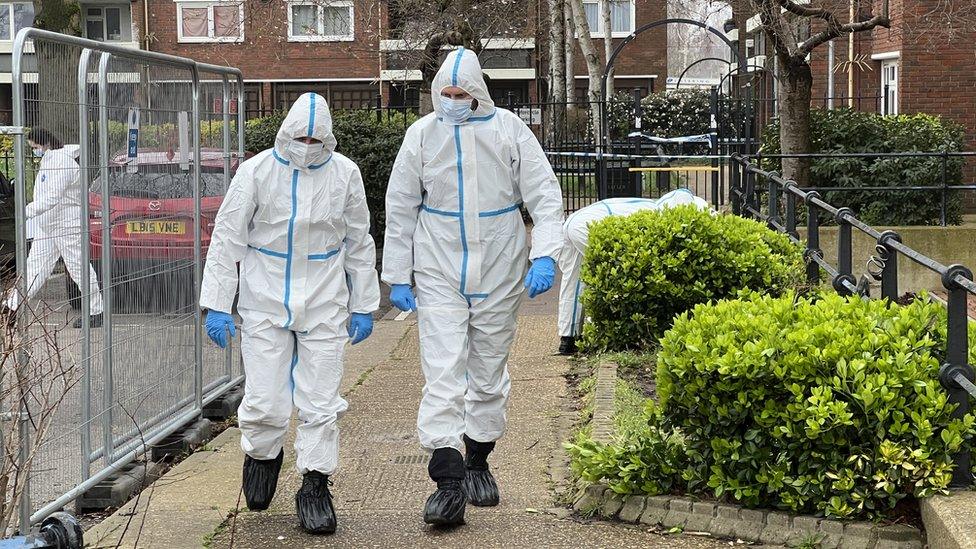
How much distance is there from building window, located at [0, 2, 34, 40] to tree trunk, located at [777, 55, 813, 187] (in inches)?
1499

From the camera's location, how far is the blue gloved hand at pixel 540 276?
5.68 m

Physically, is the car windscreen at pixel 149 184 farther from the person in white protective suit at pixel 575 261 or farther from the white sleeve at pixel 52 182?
the person in white protective suit at pixel 575 261

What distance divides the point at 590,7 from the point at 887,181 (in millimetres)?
34167

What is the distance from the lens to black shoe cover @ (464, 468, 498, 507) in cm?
571

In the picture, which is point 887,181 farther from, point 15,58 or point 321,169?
point 15,58

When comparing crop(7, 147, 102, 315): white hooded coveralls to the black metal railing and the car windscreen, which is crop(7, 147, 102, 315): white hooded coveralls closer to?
the car windscreen

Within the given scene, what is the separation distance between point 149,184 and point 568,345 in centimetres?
376

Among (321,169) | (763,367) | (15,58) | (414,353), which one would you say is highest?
(15,58)

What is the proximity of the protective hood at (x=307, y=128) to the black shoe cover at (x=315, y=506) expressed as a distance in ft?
4.32

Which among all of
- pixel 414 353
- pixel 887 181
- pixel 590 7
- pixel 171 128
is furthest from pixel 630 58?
pixel 171 128

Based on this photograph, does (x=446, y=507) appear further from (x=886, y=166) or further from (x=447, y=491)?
(x=886, y=166)

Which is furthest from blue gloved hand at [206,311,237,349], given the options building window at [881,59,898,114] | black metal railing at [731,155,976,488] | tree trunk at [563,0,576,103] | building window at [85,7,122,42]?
building window at [85,7,122,42]

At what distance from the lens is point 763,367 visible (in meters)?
4.84

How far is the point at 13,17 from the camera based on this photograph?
156 ft
